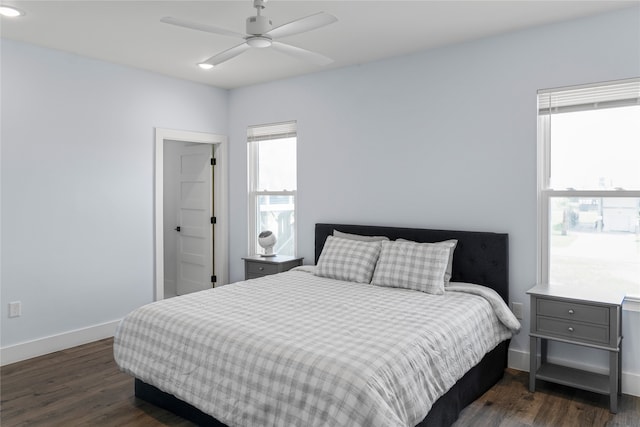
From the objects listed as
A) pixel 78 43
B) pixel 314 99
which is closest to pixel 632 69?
pixel 314 99

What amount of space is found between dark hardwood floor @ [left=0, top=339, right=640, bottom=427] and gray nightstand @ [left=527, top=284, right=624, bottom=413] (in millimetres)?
117

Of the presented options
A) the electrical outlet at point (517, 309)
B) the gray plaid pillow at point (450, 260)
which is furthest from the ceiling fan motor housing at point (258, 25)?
the electrical outlet at point (517, 309)

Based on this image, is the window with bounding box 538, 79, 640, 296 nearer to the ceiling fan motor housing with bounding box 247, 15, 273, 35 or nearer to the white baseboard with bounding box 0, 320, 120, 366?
the ceiling fan motor housing with bounding box 247, 15, 273, 35

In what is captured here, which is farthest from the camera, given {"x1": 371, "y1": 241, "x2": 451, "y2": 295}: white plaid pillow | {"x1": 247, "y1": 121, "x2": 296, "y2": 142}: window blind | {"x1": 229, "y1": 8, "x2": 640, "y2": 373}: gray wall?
{"x1": 247, "y1": 121, "x2": 296, "y2": 142}: window blind

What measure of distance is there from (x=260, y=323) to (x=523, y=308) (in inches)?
81.0

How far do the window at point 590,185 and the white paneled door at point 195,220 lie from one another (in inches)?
143

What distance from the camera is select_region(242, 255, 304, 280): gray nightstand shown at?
4410 mm

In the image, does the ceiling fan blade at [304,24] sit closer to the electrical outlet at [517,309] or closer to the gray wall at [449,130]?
the gray wall at [449,130]

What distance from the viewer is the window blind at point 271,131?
4.81 m

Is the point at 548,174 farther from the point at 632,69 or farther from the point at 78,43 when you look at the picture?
the point at 78,43

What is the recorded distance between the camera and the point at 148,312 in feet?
9.16

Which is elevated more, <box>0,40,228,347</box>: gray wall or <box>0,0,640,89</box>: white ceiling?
<box>0,0,640,89</box>: white ceiling

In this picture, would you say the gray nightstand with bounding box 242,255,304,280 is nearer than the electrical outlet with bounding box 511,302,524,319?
Result: No

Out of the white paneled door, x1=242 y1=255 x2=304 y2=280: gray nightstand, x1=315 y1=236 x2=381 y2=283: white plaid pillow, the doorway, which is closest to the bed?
x1=315 y1=236 x2=381 y2=283: white plaid pillow
